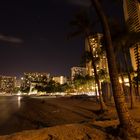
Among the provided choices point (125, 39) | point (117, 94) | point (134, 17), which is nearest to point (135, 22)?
point (125, 39)

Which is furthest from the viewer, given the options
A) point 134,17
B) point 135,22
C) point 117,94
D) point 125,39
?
point 134,17

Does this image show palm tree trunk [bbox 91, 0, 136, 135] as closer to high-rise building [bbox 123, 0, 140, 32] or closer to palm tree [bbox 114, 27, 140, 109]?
high-rise building [bbox 123, 0, 140, 32]

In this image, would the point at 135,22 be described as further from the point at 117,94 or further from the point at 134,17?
the point at 117,94

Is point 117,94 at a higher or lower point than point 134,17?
lower

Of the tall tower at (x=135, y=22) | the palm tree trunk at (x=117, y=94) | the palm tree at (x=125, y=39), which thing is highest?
the tall tower at (x=135, y=22)

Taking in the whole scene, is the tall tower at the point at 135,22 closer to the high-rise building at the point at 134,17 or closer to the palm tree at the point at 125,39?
the high-rise building at the point at 134,17

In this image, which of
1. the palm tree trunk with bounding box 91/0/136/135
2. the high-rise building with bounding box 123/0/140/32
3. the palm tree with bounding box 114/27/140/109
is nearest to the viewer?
the palm tree trunk with bounding box 91/0/136/135

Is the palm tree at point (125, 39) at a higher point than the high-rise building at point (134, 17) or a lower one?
lower

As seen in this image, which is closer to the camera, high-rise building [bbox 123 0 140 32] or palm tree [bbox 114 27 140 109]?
palm tree [bbox 114 27 140 109]

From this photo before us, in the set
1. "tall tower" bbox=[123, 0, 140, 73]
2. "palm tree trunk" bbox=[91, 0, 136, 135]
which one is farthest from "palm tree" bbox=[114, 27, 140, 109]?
"palm tree trunk" bbox=[91, 0, 136, 135]

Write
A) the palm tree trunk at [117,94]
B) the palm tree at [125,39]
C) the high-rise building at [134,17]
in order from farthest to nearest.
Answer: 1. the high-rise building at [134,17]
2. the palm tree at [125,39]
3. the palm tree trunk at [117,94]

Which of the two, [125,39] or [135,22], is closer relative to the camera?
[125,39]

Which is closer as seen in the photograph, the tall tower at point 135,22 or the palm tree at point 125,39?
the palm tree at point 125,39

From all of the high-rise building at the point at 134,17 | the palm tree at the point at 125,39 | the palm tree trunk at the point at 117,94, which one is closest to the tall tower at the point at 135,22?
the high-rise building at the point at 134,17
